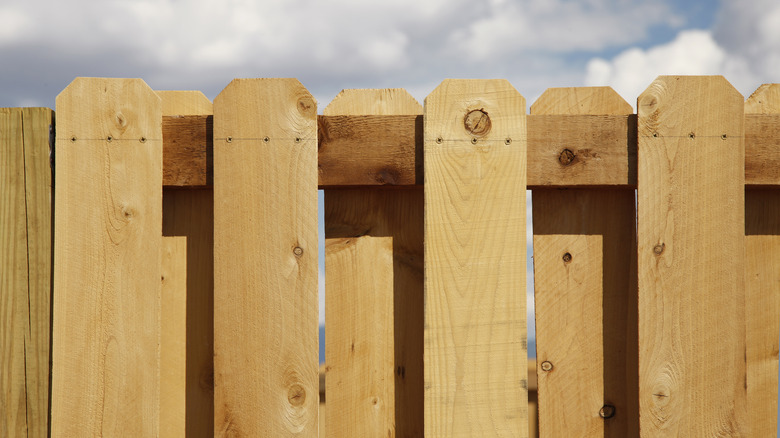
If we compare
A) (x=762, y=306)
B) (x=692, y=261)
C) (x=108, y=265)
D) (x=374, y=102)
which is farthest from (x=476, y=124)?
(x=108, y=265)

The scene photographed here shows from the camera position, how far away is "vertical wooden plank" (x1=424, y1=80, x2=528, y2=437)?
2078mm

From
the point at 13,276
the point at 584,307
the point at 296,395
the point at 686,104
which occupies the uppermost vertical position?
the point at 686,104

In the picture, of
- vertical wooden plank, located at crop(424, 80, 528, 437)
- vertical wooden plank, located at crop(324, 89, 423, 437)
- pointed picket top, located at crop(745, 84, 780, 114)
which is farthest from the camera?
pointed picket top, located at crop(745, 84, 780, 114)

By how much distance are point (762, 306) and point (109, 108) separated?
93.1 inches

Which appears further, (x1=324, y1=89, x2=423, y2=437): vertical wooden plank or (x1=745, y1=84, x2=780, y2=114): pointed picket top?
(x1=745, y1=84, x2=780, y2=114): pointed picket top

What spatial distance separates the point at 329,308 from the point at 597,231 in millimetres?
951

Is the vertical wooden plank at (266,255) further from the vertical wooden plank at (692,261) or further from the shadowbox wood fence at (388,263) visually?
the vertical wooden plank at (692,261)

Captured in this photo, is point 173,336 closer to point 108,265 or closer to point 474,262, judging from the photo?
point 108,265

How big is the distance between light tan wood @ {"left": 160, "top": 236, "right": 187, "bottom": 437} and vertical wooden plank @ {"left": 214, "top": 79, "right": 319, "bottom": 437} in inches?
7.5

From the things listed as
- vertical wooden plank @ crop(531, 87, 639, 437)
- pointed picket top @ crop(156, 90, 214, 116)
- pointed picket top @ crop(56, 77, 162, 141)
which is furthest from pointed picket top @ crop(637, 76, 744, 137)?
pointed picket top @ crop(56, 77, 162, 141)

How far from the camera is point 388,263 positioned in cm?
218

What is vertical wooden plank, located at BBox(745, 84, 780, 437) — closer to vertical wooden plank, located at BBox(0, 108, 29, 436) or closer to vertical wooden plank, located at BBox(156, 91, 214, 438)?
vertical wooden plank, located at BBox(156, 91, 214, 438)

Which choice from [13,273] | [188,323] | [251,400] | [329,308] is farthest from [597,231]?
[13,273]

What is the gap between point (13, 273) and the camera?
2230 mm
